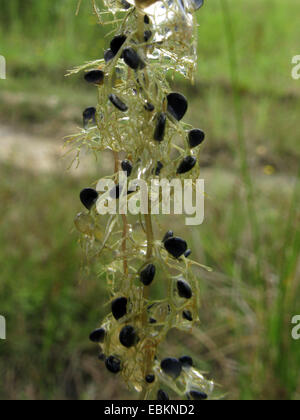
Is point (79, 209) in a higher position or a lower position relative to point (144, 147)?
higher

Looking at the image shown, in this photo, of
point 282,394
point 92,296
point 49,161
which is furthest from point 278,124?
point 282,394

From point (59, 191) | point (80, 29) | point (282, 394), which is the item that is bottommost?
point (282, 394)

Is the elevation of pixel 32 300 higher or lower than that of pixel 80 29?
lower

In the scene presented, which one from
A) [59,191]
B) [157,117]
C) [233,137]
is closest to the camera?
[157,117]

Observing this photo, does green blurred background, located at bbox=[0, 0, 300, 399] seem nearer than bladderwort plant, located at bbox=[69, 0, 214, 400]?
No

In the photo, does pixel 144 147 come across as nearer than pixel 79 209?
Yes

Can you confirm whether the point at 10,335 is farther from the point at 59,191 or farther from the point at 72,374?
the point at 59,191

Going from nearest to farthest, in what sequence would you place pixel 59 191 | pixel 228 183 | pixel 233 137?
pixel 59 191
pixel 228 183
pixel 233 137
